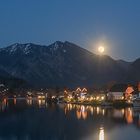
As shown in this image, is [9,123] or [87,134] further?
[9,123]

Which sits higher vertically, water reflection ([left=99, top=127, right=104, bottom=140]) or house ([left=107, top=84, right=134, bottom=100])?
house ([left=107, top=84, right=134, bottom=100])

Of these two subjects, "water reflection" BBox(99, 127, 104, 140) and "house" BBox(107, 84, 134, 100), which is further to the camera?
"house" BBox(107, 84, 134, 100)

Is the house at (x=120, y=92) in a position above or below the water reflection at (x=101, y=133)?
above

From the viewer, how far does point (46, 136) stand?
104ft

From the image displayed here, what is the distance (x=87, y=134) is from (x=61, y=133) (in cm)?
219

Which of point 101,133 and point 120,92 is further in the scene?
point 120,92

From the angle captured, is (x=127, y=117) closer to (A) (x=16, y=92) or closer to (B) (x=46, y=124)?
(B) (x=46, y=124)

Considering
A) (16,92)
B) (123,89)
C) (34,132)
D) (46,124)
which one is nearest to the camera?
(34,132)

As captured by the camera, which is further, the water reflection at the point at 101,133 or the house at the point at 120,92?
the house at the point at 120,92

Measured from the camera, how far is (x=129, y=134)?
31.4 metres

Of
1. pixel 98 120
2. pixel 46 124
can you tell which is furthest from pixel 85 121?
pixel 46 124

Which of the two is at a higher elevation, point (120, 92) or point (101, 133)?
point (120, 92)

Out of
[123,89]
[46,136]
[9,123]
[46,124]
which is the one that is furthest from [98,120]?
[123,89]

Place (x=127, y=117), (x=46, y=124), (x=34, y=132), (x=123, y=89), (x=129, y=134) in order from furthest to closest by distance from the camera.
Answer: (x=123, y=89), (x=127, y=117), (x=46, y=124), (x=34, y=132), (x=129, y=134)
